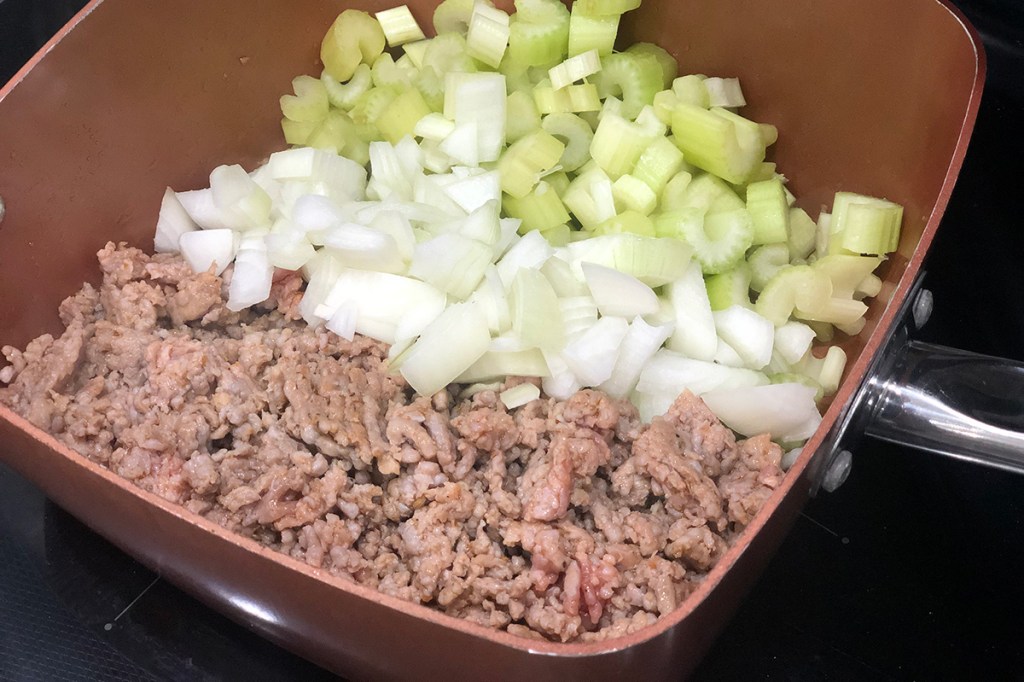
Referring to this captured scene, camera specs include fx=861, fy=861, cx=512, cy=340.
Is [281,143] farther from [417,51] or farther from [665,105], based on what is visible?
[665,105]

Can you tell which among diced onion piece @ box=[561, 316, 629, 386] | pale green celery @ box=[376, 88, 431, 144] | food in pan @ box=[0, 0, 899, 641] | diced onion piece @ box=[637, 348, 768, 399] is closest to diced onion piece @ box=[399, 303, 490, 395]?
food in pan @ box=[0, 0, 899, 641]

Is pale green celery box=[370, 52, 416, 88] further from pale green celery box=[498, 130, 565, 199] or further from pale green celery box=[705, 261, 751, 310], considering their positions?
pale green celery box=[705, 261, 751, 310]

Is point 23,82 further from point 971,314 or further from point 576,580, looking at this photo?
point 971,314

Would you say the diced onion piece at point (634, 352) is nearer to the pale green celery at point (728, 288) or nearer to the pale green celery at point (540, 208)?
the pale green celery at point (728, 288)

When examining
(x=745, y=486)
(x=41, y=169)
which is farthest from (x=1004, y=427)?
(x=41, y=169)

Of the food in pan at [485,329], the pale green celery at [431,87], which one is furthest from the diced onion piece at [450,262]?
the pale green celery at [431,87]
